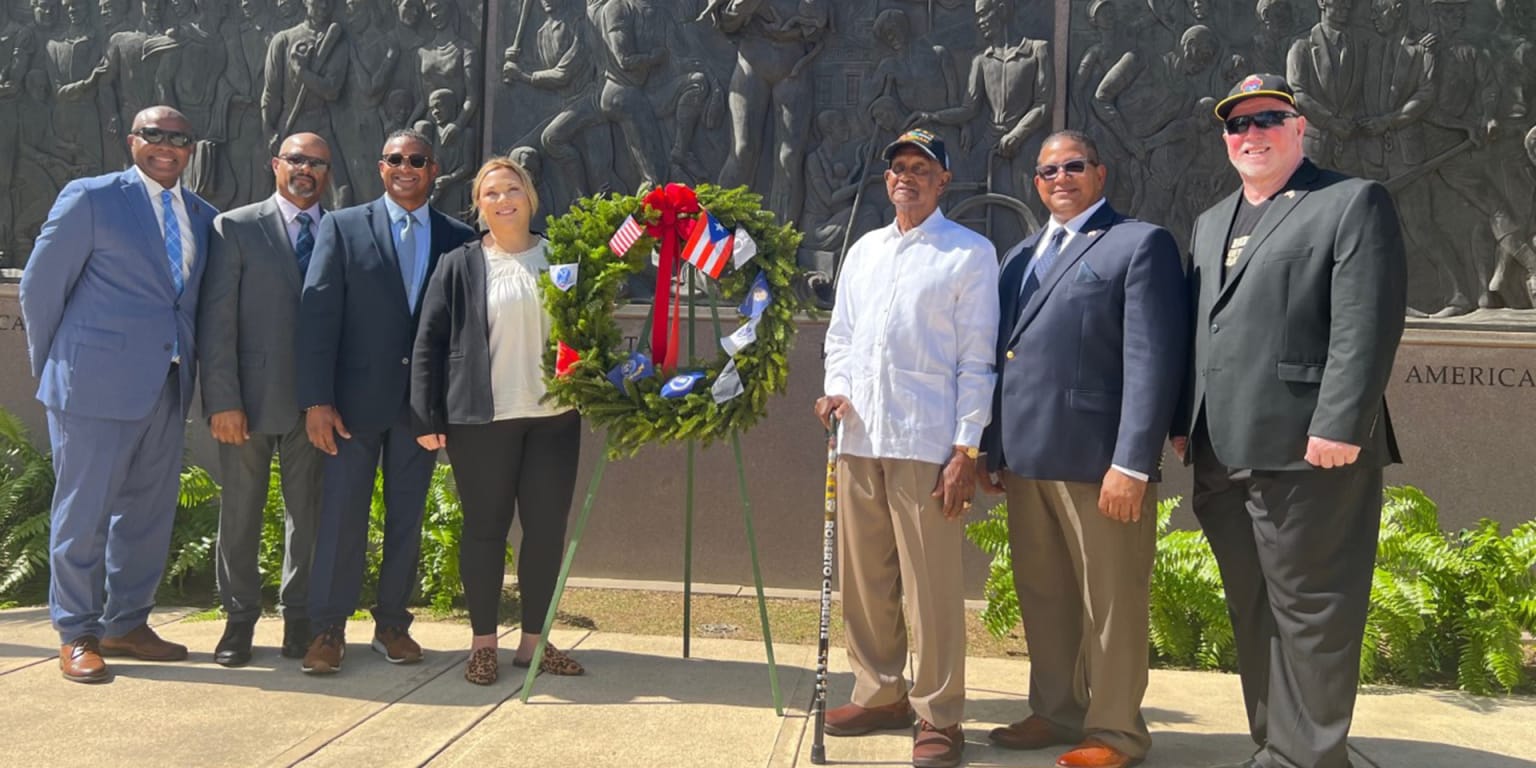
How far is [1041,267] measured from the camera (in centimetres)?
421

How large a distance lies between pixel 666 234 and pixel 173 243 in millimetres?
2169

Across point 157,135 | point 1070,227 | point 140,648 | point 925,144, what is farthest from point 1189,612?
point 157,135

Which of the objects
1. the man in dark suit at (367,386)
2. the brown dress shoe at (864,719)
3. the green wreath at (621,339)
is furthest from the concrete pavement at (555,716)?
the green wreath at (621,339)

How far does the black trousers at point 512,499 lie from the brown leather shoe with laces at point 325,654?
577 millimetres

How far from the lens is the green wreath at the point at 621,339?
4.75m

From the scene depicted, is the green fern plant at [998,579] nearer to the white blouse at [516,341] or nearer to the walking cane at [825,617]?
the walking cane at [825,617]

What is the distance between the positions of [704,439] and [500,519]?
936 mm

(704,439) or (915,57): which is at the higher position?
(915,57)

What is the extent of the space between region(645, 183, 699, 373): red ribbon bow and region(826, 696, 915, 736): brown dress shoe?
1516 mm

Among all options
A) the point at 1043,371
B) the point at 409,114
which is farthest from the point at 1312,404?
the point at 409,114

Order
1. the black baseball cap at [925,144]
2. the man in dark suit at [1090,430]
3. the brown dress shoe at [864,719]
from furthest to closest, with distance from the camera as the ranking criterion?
1. the brown dress shoe at [864,719]
2. the black baseball cap at [925,144]
3. the man in dark suit at [1090,430]

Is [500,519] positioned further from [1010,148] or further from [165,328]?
[1010,148]

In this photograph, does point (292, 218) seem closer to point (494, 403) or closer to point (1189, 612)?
point (494, 403)

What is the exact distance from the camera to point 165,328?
512 cm
